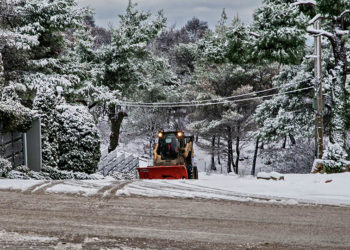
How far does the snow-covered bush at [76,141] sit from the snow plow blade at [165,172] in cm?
203

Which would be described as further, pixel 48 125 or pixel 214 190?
pixel 48 125

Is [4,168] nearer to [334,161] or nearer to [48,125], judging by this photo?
[48,125]

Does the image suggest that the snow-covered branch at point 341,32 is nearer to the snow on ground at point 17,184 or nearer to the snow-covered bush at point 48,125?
the snow-covered bush at point 48,125

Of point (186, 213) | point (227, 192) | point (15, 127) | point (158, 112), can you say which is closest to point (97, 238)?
point (186, 213)

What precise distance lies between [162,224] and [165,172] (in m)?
8.93

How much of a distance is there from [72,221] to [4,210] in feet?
3.37

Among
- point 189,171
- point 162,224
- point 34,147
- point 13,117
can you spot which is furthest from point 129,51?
point 162,224

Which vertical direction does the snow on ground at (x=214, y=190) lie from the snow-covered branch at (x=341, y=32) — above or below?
below

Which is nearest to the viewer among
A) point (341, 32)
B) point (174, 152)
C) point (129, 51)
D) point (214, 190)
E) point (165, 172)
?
point (214, 190)

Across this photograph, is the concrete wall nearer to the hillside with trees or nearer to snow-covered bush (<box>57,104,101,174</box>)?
the hillside with trees

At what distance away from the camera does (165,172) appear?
13.3 metres

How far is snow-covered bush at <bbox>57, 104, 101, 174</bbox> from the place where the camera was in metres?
13.6

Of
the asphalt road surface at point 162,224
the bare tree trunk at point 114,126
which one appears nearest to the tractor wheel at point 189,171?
the asphalt road surface at point 162,224

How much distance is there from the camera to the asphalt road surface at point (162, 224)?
3.81m
